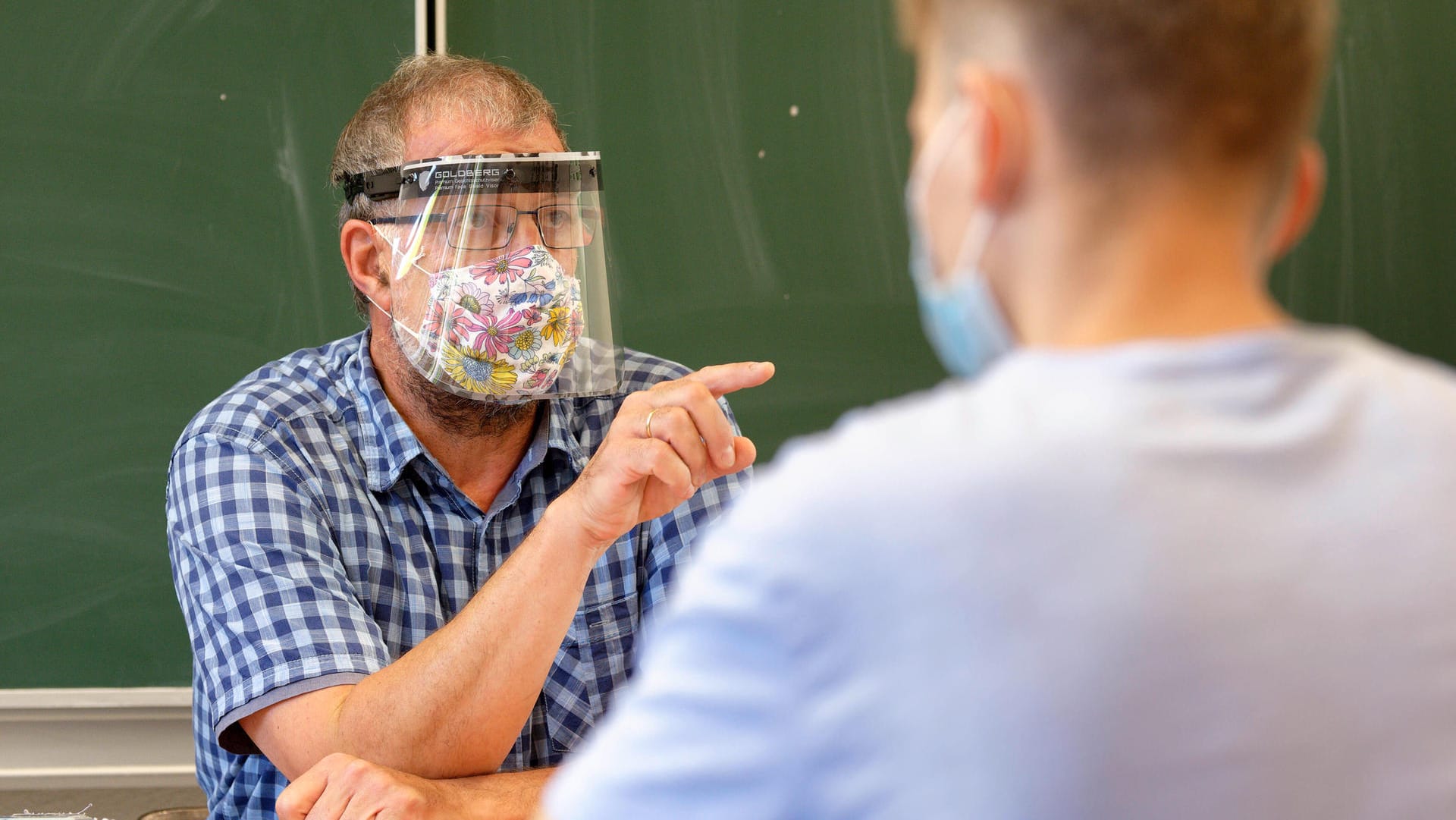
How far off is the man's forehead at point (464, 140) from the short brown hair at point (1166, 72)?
→ 45.7 inches

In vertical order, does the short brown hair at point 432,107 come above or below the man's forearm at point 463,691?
above

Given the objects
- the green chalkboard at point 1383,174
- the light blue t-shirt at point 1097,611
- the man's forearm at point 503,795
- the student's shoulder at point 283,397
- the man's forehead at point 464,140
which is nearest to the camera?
the light blue t-shirt at point 1097,611

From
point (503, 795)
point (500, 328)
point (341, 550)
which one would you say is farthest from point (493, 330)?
point (503, 795)

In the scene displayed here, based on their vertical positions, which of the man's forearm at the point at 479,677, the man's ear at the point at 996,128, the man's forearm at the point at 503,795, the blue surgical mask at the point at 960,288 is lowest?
the man's forearm at the point at 503,795

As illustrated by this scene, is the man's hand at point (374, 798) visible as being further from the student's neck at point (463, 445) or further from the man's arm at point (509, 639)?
the student's neck at point (463, 445)

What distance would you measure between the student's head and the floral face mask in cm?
106

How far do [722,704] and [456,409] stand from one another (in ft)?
3.99

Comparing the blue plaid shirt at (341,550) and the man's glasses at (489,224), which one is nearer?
the blue plaid shirt at (341,550)

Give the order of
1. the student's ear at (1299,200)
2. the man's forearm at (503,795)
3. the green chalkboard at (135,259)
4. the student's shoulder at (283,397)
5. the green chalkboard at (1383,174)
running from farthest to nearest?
the green chalkboard at (1383,174) → the green chalkboard at (135,259) → the student's shoulder at (283,397) → the man's forearm at (503,795) → the student's ear at (1299,200)

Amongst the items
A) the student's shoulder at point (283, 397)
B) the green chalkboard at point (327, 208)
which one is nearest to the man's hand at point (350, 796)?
the student's shoulder at point (283, 397)

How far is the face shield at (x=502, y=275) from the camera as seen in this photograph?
148 cm

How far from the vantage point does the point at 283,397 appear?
4.97 feet

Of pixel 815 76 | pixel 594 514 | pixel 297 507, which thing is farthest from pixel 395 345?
pixel 815 76

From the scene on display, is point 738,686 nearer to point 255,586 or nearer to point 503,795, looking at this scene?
point 503,795
